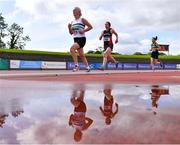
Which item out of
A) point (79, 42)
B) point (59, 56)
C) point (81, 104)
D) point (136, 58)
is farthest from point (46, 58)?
point (81, 104)

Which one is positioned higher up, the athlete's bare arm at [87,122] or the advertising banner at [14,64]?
the advertising banner at [14,64]

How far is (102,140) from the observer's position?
1.82 meters

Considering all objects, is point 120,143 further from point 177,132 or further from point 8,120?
point 8,120

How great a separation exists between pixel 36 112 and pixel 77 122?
1.78 ft

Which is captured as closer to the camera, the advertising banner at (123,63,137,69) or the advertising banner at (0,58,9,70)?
the advertising banner at (0,58,9,70)

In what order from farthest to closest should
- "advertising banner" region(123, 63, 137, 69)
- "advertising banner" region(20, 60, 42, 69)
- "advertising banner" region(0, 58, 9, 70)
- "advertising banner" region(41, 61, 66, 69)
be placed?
"advertising banner" region(123, 63, 137, 69) → "advertising banner" region(41, 61, 66, 69) → "advertising banner" region(20, 60, 42, 69) → "advertising banner" region(0, 58, 9, 70)

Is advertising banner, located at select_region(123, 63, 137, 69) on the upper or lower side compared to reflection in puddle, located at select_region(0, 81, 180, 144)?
upper

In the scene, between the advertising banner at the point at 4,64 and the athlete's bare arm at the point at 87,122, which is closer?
the athlete's bare arm at the point at 87,122

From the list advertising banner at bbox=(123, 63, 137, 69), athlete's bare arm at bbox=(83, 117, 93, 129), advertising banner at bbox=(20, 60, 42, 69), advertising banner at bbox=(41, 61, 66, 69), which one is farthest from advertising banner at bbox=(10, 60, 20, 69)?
athlete's bare arm at bbox=(83, 117, 93, 129)

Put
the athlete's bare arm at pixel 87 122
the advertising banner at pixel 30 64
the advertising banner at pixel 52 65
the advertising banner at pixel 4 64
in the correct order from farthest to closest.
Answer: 1. the advertising banner at pixel 52 65
2. the advertising banner at pixel 30 64
3. the advertising banner at pixel 4 64
4. the athlete's bare arm at pixel 87 122

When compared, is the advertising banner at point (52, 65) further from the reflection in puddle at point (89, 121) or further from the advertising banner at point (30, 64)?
the reflection in puddle at point (89, 121)

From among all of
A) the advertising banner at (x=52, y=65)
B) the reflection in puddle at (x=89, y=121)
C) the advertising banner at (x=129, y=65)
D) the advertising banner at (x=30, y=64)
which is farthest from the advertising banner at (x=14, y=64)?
the reflection in puddle at (x=89, y=121)

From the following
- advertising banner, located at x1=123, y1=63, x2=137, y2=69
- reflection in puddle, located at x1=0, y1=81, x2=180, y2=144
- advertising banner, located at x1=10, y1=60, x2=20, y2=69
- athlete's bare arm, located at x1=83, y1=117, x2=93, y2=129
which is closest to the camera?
reflection in puddle, located at x1=0, y1=81, x2=180, y2=144

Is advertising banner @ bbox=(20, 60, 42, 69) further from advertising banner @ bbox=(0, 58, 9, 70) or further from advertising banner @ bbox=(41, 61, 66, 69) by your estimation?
advertising banner @ bbox=(0, 58, 9, 70)
